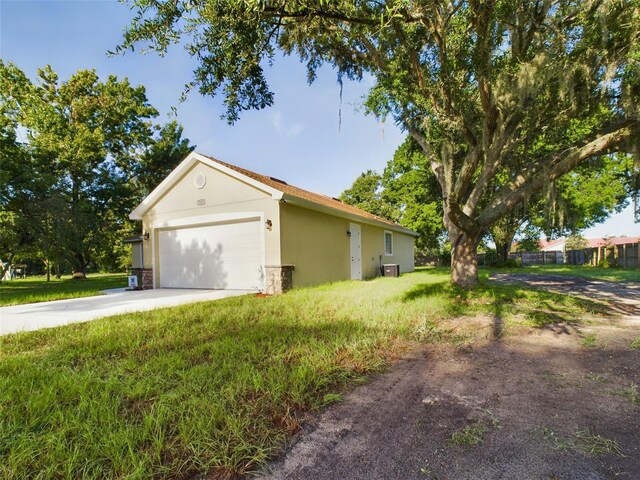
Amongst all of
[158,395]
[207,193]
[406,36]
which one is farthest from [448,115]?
[207,193]

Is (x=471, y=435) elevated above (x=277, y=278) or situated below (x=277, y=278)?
below

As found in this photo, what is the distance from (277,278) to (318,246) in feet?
7.42

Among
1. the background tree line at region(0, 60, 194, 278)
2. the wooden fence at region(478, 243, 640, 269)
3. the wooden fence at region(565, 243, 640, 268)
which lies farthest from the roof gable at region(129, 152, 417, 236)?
the wooden fence at region(565, 243, 640, 268)

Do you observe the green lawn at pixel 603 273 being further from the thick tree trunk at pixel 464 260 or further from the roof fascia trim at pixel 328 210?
the roof fascia trim at pixel 328 210

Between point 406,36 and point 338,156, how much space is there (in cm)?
556

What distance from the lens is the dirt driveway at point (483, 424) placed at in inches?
65.4

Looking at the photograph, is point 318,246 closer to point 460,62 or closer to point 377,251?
point 377,251

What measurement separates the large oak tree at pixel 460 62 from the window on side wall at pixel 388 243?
7642 mm

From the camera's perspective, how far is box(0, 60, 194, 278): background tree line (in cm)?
1023

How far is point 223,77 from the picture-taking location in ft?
15.5

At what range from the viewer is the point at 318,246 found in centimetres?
995

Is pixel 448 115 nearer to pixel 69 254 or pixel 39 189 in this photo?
pixel 69 254

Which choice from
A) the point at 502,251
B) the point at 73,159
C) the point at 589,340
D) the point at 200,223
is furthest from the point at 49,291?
the point at 502,251

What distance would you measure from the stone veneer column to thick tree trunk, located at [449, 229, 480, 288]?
4.30 meters
